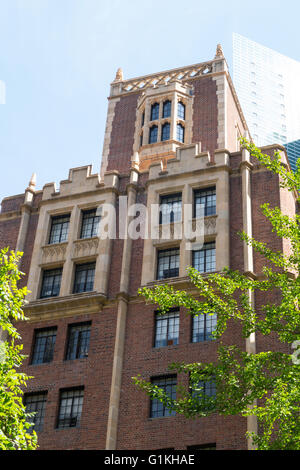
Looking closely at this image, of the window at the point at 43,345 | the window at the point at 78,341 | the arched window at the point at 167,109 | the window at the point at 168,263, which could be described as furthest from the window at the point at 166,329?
the arched window at the point at 167,109

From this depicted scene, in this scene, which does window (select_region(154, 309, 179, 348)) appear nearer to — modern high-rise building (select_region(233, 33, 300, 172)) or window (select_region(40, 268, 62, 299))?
window (select_region(40, 268, 62, 299))

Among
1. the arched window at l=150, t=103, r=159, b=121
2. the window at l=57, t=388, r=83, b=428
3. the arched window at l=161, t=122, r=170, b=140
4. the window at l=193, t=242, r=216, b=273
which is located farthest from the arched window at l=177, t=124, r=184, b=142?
the window at l=57, t=388, r=83, b=428

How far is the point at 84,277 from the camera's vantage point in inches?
1540

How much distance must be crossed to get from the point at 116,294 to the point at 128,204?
20.1ft

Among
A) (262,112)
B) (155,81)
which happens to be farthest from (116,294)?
(262,112)

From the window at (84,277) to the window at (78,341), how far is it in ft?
7.32

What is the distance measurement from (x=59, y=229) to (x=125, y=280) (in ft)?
20.7

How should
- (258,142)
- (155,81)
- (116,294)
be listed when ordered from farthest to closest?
1. (258,142)
2. (155,81)
3. (116,294)

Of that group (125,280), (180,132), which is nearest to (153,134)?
(180,132)

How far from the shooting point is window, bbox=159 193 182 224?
3947 cm

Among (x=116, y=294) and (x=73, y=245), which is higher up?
(x=73, y=245)

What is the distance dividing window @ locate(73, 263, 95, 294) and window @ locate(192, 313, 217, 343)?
647cm
